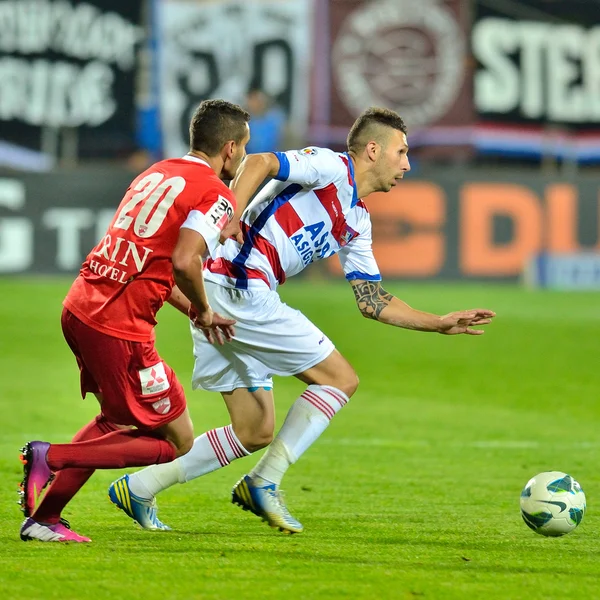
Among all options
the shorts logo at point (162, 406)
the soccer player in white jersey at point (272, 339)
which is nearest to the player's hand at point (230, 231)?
the soccer player in white jersey at point (272, 339)

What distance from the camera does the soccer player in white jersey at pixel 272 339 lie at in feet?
19.5

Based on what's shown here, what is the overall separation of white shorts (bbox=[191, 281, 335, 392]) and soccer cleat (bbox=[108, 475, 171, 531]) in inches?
24.3

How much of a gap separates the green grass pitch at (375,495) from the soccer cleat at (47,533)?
0.19ft

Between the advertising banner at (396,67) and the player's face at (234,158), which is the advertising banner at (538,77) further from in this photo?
the player's face at (234,158)

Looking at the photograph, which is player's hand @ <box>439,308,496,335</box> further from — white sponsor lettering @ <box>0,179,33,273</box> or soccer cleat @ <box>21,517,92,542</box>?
white sponsor lettering @ <box>0,179,33,273</box>

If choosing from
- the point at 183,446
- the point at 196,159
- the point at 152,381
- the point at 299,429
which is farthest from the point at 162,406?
the point at 196,159

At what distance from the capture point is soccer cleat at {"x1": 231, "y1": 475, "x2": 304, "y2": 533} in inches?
230

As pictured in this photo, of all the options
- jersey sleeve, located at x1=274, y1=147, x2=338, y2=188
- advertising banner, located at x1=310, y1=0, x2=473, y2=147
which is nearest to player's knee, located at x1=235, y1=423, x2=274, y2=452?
jersey sleeve, located at x1=274, y1=147, x2=338, y2=188

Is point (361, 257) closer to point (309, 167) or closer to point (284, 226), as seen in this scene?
point (284, 226)

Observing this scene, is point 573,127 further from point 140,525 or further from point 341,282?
point 140,525

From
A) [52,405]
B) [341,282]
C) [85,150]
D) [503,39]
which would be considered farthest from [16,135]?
[52,405]

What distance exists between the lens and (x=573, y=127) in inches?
1015

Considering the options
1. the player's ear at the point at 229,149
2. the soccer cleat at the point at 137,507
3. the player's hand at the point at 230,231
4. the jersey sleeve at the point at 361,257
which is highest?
the player's ear at the point at 229,149

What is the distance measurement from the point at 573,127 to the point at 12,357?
14823 mm
